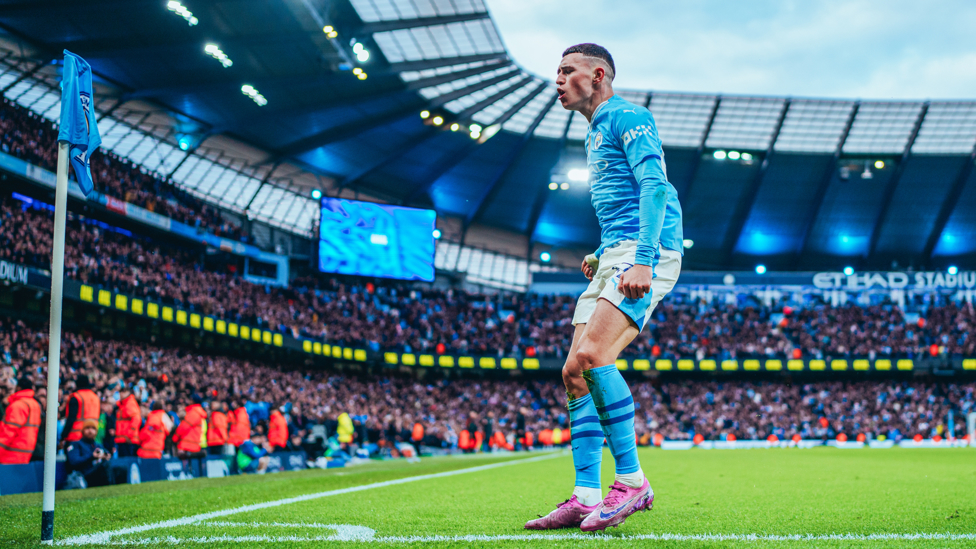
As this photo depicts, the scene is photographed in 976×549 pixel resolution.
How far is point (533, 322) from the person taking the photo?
43.3m

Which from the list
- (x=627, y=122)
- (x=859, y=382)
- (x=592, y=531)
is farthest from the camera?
(x=859, y=382)

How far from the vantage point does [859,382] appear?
4097cm

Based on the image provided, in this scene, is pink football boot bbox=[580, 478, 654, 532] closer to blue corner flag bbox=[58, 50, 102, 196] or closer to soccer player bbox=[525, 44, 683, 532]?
soccer player bbox=[525, 44, 683, 532]

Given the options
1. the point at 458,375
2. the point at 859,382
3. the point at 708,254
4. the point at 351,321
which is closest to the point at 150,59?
the point at 351,321

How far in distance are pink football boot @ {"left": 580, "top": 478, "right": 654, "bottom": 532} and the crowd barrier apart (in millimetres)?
8300

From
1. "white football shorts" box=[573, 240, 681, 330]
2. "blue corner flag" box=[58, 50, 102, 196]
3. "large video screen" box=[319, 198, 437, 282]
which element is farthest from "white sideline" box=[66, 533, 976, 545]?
"large video screen" box=[319, 198, 437, 282]

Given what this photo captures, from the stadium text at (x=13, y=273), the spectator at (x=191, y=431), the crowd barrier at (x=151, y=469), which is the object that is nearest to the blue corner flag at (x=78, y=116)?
the crowd barrier at (x=151, y=469)

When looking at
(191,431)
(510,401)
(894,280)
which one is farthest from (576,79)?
(894,280)

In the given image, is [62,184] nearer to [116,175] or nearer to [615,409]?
[615,409]

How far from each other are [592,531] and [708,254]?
1894 inches

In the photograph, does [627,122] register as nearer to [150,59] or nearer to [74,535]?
[74,535]

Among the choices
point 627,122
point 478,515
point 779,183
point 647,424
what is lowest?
point 647,424

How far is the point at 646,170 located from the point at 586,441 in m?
1.50

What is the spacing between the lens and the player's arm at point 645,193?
3461mm
